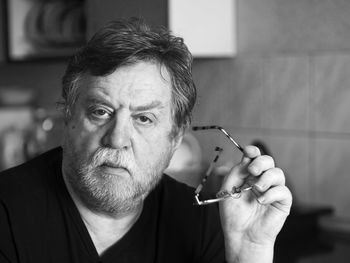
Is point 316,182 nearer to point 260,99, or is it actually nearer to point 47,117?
point 260,99

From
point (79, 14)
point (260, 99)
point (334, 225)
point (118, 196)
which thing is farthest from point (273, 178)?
point (79, 14)

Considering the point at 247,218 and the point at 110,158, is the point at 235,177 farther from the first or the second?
the point at 110,158

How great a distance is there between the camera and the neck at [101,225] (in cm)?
133

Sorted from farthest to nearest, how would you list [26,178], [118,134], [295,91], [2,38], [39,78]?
[39,78] → [2,38] → [295,91] → [26,178] → [118,134]

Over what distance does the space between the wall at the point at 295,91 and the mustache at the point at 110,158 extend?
104 centimetres

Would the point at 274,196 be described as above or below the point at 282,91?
below

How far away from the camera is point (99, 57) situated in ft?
4.13

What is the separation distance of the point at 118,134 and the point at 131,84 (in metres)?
0.11

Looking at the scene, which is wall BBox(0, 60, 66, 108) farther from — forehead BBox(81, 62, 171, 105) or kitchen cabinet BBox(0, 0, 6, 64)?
forehead BBox(81, 62, 171, 105)

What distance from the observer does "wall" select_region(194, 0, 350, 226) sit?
2078mm

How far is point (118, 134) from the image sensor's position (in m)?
1.21

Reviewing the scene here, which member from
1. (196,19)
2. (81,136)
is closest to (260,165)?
(81,136)

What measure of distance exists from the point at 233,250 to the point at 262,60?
3.69 ft

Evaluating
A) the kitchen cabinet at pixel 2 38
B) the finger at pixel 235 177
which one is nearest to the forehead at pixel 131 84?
the finger at pixel 235 177
